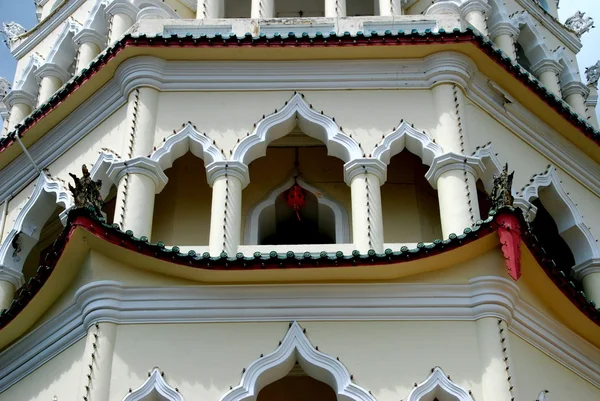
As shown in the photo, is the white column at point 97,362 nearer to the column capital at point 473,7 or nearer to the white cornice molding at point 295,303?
the white cornice molding at point 295,303

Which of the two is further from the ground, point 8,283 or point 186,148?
point 186,148

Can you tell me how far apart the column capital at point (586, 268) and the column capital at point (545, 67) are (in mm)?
4427

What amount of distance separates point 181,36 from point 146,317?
4458 millimetres

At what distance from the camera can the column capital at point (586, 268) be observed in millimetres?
15349

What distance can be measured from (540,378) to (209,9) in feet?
26.3

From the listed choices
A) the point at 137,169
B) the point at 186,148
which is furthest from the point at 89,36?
the point at 137,169

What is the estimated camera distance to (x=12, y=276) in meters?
15.5

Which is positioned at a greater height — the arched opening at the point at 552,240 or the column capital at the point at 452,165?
the arched opening at the point at 552,240

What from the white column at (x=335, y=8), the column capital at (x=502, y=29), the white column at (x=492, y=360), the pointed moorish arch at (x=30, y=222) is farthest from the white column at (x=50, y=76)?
the white column at (x=492, y=360)

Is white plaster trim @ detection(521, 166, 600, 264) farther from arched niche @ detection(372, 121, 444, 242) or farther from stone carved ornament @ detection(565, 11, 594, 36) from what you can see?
stone carved ornament @ detection(565, 11, 594, 36)

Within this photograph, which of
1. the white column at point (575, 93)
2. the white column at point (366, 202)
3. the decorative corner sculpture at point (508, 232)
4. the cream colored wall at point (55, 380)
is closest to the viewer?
the decorative corner sculpture at point (508, 232)

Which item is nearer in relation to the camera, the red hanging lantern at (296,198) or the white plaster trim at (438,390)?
the white plaster trim at (438,390)

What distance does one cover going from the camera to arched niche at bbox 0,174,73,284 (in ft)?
51.3

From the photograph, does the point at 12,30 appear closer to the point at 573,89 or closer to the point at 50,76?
the point at 50,76
